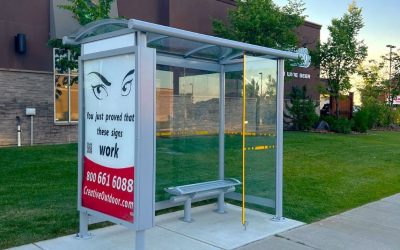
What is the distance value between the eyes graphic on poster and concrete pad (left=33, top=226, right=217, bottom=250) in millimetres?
1668

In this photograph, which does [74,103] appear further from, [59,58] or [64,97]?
[59,58]

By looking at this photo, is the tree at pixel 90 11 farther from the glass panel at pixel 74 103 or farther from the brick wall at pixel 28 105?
the glass panel at pixel 74 103

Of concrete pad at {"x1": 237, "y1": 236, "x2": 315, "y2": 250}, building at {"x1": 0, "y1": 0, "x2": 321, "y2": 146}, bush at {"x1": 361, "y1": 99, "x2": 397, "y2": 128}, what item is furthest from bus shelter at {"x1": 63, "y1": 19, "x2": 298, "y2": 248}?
bush at {"x1": 361, "y1": 99, "x2": 397, "y2": 128}

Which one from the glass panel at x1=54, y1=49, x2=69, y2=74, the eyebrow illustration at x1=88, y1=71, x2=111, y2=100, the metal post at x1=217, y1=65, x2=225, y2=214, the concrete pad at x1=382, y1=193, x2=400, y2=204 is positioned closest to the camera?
the eyebrow illustration at x1=88, y1=71, x2=111, y2=100

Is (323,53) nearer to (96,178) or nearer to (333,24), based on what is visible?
(333,24)

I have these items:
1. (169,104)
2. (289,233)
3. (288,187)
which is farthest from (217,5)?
(289,233)

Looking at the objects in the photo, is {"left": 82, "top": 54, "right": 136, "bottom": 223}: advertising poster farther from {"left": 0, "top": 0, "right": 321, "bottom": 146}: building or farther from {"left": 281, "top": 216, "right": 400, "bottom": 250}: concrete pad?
{"left": 0, "top": 0, "right": 321, "bottom": 146}: building

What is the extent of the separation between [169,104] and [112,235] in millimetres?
2083

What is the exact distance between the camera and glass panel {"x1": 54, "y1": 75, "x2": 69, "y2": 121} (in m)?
15.2

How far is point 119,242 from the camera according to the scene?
16.4 ft

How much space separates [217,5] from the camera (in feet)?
66.6

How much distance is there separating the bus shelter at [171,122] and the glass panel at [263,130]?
0.01 meters

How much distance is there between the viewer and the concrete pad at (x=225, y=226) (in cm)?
523

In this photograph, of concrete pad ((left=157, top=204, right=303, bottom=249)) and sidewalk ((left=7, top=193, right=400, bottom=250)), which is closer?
sidewalk ((left=7, top=193, right=400, bottom=250))
